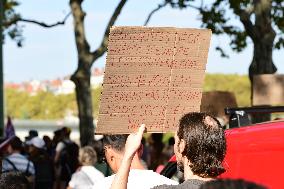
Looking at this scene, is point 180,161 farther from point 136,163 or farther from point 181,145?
point 136,163

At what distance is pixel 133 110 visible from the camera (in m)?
4.98

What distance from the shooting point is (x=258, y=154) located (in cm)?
625

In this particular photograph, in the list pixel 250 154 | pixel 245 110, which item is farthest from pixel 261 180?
pixel 245 110

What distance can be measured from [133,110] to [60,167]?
13642 millimetres

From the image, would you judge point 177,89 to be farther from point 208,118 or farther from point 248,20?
point 248,20

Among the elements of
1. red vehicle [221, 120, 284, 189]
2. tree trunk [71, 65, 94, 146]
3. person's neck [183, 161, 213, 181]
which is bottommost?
tree trunk [71, 65, 94, 146]

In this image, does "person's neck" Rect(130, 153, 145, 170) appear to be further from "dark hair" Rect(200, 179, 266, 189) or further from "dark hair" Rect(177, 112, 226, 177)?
"dark hair" Rect(200, 179, 266, 189)

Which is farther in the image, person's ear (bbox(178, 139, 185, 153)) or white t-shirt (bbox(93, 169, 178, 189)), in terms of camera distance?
white t-shirt (bbox(93, 169, 178, 189))

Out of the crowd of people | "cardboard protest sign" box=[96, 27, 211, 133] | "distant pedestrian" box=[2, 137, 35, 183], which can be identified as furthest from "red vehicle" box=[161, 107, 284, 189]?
"distant pedestrian" box=[2, 137, 35, 183]

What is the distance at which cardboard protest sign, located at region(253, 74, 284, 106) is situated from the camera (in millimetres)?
10977

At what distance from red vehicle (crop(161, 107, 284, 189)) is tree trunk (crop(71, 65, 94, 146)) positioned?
1837cm

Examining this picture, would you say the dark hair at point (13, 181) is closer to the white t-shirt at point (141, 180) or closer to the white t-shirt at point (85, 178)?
the white t-shirt at point (141, 180)

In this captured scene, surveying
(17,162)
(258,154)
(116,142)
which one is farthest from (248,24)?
(116,142)

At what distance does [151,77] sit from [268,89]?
6.46 m
